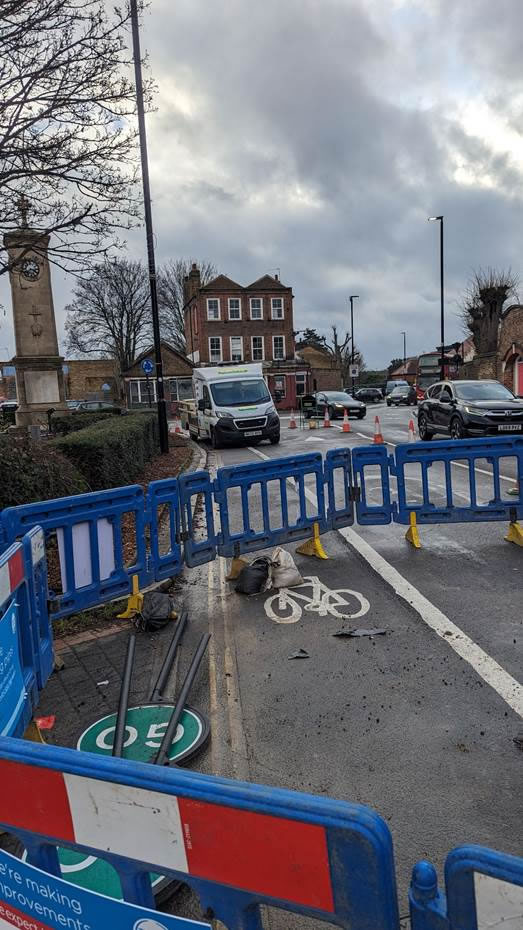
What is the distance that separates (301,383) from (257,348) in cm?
512

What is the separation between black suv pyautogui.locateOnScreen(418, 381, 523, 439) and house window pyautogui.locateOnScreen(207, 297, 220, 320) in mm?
38554

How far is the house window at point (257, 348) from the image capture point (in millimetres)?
56250

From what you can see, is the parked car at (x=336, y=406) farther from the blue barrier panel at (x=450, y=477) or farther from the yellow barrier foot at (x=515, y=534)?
the yellow barrier foot at (x=515, y=534)

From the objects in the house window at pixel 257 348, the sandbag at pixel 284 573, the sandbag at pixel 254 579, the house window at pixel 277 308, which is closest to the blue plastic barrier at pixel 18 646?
the sandbag at pixel 254 579

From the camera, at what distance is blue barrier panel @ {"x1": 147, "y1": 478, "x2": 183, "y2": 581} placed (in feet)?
19.7

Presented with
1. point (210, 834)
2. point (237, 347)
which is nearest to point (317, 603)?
point (210, 834)

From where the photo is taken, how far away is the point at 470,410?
53.8ft

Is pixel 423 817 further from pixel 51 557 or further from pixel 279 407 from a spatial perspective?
pixel 279 407

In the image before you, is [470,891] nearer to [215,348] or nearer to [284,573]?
[284,573]

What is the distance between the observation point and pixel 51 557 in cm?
727

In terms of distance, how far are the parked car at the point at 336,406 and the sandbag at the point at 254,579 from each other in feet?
83.5

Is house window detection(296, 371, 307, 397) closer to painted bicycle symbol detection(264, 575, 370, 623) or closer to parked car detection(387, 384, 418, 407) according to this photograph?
parked car detection(387, 384, 418, 407)

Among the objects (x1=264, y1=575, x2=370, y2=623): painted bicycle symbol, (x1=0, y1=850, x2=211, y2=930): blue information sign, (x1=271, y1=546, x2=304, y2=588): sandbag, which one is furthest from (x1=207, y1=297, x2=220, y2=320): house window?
(x1=0, y1=850, x2=211, y2=930): blue information sign

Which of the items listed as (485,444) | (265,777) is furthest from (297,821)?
(485,444)
